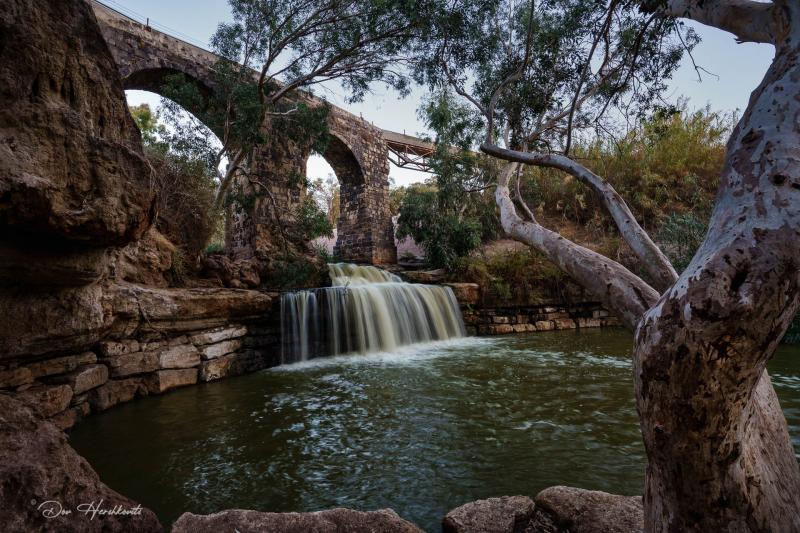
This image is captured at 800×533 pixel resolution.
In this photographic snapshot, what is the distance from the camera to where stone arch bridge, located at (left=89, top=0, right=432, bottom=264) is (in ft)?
28.1

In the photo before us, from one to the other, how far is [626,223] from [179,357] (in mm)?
5751

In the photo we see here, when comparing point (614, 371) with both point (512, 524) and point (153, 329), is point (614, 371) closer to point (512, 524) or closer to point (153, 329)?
point (512, 524)

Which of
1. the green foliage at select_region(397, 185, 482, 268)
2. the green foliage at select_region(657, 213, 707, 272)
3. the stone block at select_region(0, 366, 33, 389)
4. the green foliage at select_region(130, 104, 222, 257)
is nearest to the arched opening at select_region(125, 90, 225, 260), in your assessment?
the green foliage at select_region(130, 104, 222, 257)

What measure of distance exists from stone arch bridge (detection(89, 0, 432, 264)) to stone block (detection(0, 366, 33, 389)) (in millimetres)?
4710

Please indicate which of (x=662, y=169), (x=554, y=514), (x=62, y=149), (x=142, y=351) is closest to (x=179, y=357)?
(x=142, y=351)

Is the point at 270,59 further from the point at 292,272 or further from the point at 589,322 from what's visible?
the point at 589,322

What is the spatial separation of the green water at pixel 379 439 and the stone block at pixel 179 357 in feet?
1.33

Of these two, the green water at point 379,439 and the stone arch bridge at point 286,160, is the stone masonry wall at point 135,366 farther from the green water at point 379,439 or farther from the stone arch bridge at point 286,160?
the stone arch bridge at point 286,160

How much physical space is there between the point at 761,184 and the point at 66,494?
2.79 meters

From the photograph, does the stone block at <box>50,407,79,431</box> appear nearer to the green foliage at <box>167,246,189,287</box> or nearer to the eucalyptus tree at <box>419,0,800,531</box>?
the green foliage at <box>167,246,189,287</box>

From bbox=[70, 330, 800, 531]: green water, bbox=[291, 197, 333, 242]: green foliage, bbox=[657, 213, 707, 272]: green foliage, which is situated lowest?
bbox=[70, 330, 800, 531]: green water

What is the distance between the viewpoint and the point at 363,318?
8.31 meters

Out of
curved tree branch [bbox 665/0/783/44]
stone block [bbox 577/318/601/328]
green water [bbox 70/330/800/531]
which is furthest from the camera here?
stone block [bbox 577/318/601/328]

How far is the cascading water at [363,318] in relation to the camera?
744cm
